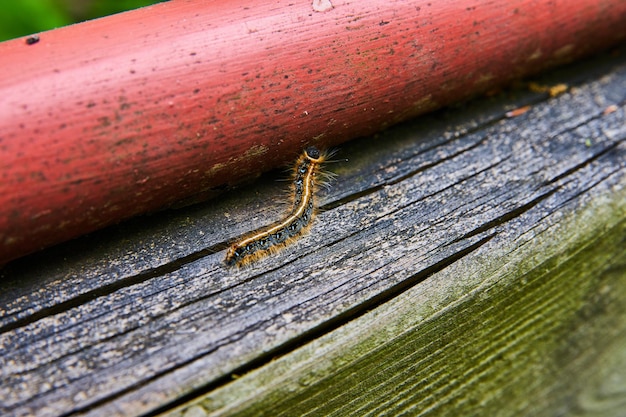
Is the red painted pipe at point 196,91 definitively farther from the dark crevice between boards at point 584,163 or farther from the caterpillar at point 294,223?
the dark crevice between boards at point 584,163

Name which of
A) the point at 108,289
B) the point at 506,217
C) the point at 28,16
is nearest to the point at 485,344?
the point at 506,217

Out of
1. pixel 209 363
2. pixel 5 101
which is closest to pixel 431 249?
pixel 209 363

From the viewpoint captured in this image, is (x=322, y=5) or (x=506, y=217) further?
(x=506, y=217)

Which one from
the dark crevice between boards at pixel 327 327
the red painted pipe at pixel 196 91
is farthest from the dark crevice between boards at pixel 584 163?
the red painted pipe at pixel 196 91

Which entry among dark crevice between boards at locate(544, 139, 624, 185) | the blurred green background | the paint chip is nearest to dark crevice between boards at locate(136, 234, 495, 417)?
dark crevice between boards at locate(544, 139, 624, 185)

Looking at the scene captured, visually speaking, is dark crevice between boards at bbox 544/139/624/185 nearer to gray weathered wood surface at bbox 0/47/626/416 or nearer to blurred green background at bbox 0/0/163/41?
gray weathered wood surface at bbox 0/47/626/416

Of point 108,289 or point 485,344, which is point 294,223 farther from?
point 485,344
